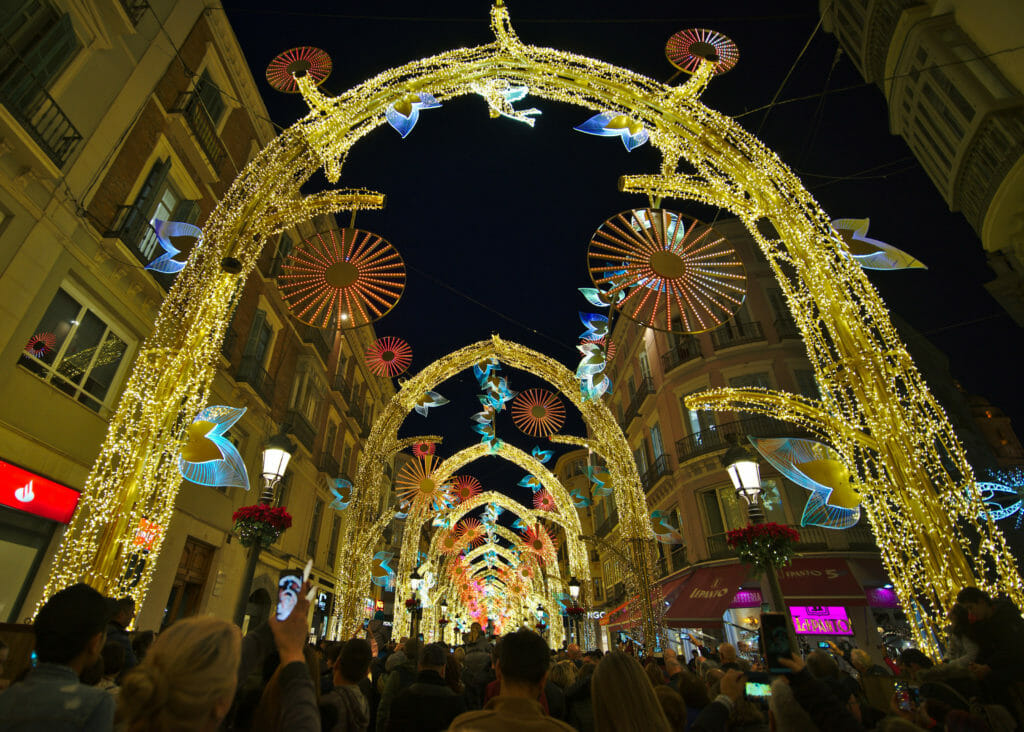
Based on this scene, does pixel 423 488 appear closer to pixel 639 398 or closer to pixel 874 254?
pixel 639 398

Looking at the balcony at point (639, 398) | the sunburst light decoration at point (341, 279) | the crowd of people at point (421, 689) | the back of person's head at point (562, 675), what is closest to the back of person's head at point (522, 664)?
the crowd of people at point (421, 689)

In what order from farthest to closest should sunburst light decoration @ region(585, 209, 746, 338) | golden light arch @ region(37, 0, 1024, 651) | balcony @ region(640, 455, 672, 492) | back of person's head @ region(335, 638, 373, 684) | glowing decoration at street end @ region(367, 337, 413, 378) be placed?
balcony @ region(640, 455, 672, 492), glowing decoration at street end @ region(367, 337, 413, 378), sunburst light decoration @ region(585, 209, 746, 338), golden light arch @ region(37, 0, 1024, 651), back of person's head @ region(335, 638, 373, 684)

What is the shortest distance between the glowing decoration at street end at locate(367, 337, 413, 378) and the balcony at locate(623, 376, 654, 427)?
1110 cm

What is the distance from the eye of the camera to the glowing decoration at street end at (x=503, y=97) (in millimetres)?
7215

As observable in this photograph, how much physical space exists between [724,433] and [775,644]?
1620cm

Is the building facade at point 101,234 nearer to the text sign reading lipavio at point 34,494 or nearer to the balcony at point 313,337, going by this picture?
the text sign reading lipavio at point 34,494

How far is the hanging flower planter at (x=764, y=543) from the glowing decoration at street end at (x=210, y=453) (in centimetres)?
627

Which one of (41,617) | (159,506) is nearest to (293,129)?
(159,506)

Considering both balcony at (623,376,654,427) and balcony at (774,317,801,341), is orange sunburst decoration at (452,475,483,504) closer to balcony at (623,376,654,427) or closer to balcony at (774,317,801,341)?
balcony at (623,376,654,427)

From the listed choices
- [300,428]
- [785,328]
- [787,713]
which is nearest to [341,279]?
[787,713]

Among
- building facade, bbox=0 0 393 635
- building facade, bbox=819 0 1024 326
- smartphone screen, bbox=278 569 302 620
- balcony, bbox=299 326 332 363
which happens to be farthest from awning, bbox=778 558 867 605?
balcony, bbox=299 326 332 363

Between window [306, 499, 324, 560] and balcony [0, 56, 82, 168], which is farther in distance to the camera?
window [306, 499, 324, 560]

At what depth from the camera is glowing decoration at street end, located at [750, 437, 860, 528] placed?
229 inches

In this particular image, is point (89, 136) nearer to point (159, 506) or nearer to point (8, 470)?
point (8, 470)
